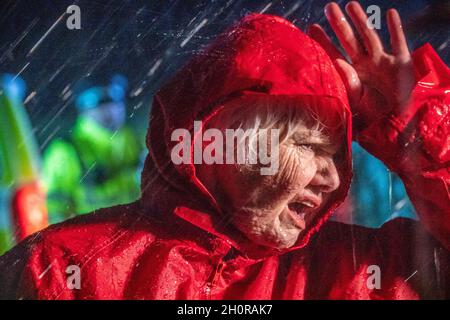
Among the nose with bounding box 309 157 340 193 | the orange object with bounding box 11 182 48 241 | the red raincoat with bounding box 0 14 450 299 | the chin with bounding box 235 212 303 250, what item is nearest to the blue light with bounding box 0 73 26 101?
the orange object with bounding box 11 182 48 241

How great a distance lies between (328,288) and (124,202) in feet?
1.54

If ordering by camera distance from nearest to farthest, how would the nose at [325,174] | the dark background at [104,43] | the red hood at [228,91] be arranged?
the red hood at [228,91], the nose at [325,174], the dark background at [104,43]

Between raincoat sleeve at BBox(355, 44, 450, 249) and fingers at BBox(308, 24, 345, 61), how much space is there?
0.17 meters

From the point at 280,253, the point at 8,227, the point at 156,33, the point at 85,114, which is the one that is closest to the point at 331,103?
the point at 280,253

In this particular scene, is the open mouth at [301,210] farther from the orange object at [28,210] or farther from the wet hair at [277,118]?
the orange object at [28,210]

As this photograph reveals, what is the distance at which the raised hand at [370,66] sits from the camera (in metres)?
1.24

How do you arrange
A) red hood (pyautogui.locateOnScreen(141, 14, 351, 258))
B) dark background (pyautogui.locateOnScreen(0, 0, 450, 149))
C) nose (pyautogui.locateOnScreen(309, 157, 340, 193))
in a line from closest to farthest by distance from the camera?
red hood (pyautogui.locateOnScreen(141, 14, 351, 258)) → nose (pyautogui.locateOnScreen(309, 157, 340, 193)) → dark background (pyautogui.locateOnScreen(0, 0, 450, 149))

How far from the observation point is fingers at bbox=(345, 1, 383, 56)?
1.26m

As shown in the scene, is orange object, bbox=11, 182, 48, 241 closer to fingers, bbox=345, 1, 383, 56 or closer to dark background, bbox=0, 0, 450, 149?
dark background, bbox=0, 0, 450, 149

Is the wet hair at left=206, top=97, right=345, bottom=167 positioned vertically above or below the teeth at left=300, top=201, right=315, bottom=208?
above

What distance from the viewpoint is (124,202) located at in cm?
132

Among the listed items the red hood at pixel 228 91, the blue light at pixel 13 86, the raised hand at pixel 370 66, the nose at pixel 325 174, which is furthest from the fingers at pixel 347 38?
the blue light at pixel 13 86

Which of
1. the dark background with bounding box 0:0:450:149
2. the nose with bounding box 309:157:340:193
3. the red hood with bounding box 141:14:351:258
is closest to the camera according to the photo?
the red hood with bounding box 141:14:351:258
